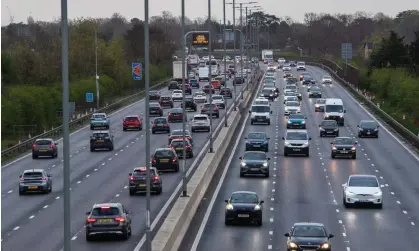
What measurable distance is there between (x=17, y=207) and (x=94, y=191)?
577 cm

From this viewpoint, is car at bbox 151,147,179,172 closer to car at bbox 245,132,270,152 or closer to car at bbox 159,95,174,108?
car at bbox 245,132,270,152

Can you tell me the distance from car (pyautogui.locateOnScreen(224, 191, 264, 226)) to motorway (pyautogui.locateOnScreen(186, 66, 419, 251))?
1.19ft

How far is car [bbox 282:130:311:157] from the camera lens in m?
70.1

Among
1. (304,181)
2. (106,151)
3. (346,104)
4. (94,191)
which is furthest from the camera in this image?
(346,104)

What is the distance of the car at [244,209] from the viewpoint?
4084cm

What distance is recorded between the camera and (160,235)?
33.2 m

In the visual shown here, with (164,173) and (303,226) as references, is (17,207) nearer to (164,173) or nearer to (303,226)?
(164,173)

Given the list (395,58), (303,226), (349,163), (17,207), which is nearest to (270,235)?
(303,226)

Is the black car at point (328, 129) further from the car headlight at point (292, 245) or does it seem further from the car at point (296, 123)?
the car headlight at point (292, 245)

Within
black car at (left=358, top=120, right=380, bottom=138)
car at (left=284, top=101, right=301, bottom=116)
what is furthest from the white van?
black car at (left=358, top=120, right=380, bottom=138)

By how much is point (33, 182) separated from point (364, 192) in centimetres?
1598

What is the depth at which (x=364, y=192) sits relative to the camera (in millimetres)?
46625

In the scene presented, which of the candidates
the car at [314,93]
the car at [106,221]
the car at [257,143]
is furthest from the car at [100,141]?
the car at [314,93]

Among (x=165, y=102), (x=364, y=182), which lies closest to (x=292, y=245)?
(x=364, y=182)
